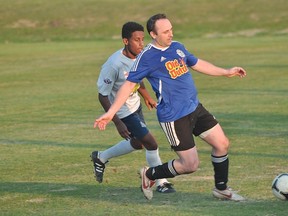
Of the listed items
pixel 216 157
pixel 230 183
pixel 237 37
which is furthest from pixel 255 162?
pixel 237 37

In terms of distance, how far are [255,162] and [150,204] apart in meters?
2.98

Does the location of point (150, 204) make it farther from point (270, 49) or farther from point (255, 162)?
point (270, 49)

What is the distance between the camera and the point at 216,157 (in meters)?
9.48

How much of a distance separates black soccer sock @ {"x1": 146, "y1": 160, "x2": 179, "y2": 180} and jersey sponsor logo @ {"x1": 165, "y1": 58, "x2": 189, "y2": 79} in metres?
0.91

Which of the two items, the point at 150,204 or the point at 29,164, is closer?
the point at 150,204

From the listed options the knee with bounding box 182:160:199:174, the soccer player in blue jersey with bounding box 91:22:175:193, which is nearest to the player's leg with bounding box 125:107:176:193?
the soccer player in blue jersey with bounding box 91:22:175:193

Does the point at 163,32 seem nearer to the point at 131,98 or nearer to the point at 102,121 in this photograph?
the point at 102,121

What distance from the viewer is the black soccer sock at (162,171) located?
9.39 meters

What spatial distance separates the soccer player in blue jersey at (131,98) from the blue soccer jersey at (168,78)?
93cm

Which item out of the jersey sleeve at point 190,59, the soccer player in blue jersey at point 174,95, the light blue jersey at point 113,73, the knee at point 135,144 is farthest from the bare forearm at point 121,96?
the knee at point 135,144

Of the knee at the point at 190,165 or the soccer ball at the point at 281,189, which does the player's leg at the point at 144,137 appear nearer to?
the knee at the point at 190,165

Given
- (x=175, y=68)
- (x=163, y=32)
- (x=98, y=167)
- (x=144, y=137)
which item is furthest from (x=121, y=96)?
(x=98, y=167)

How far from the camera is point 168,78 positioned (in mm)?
9195

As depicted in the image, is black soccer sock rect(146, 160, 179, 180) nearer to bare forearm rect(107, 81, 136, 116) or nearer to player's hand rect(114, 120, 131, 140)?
player's hand rect(114, 120, 131, 140)
